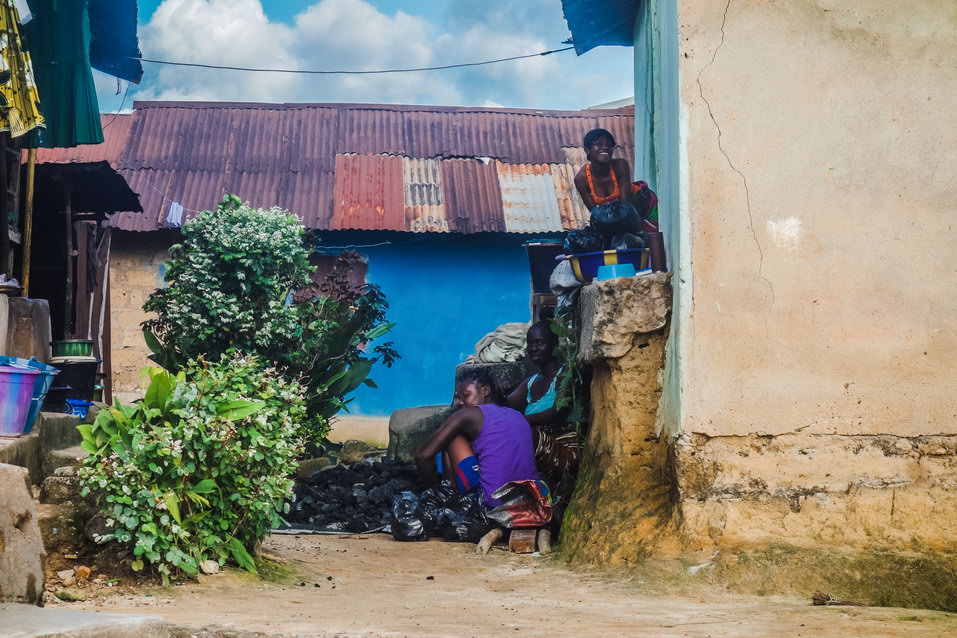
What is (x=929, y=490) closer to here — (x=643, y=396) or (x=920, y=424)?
(x=920, y=424)

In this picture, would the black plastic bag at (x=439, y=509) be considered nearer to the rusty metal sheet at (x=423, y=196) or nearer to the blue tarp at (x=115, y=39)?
the blue tarp at (x=115, y=39)

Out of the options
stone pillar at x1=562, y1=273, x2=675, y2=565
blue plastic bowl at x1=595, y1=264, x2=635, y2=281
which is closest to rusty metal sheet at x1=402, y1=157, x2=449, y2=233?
blue plastic bowl at x1=595, y1=264, x2=635, y2=281

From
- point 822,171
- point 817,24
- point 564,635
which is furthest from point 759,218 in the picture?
point 564,635

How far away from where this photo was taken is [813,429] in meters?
4.90

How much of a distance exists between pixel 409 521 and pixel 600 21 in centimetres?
431

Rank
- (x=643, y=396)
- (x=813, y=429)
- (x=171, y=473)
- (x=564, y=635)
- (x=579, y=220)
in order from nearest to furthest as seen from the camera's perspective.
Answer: (x=564, y=635), (x=171, y=473), (x=813, y=429), (x=643, y=396), (x=579, y=220)

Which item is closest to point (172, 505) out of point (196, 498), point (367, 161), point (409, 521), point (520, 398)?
point (196, 498)

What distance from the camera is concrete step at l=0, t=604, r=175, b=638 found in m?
2.61

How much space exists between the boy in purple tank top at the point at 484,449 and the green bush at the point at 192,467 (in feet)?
7.05

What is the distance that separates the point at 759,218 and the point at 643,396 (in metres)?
1.25

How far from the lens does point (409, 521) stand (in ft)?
22.4

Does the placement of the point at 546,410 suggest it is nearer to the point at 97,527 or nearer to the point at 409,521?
the point at 409,521

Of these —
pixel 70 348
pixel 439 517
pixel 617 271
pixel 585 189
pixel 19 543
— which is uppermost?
pixel 585 189

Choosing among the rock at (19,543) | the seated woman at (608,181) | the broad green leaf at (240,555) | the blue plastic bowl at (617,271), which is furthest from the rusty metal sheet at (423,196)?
the rock at (19,543)
